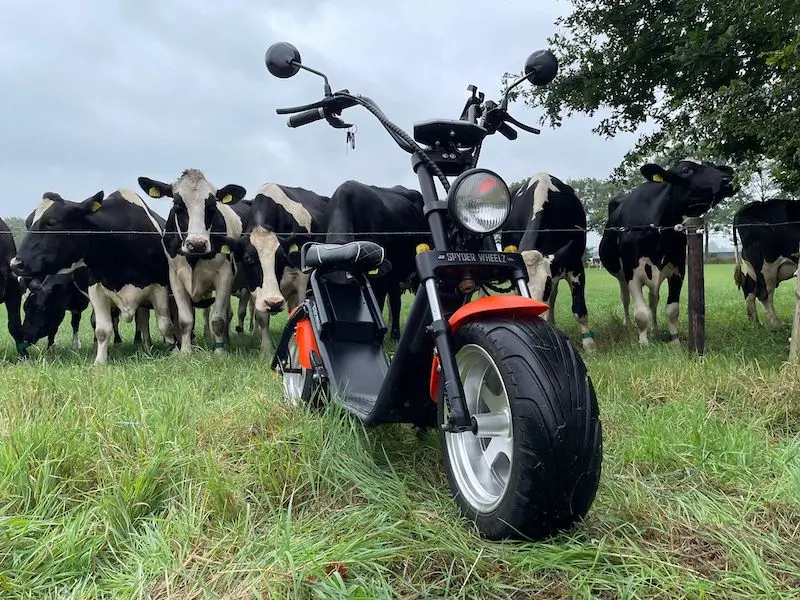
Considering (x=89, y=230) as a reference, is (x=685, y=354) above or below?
below

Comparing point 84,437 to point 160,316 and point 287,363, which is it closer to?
point 287,363

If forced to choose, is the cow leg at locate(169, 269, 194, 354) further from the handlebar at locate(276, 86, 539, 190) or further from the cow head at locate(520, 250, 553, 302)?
the handlebar at locate(276, 86, 539, 190)

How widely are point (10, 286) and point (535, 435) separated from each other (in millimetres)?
7113

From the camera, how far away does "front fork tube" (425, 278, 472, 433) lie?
2.01 meters

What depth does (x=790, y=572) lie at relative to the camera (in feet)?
6.08

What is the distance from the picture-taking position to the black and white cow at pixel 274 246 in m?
6.26

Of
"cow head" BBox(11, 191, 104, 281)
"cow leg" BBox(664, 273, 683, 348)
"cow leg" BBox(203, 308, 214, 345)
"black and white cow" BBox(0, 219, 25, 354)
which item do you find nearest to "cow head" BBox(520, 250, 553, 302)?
"cow leg" BBox(664, 273, 683, 348)

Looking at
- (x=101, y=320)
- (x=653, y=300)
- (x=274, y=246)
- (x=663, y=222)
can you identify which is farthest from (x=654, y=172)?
(x=101, y=320)

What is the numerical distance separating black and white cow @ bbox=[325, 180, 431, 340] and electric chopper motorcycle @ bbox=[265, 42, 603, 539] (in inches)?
114

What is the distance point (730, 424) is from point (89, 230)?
5.91 m

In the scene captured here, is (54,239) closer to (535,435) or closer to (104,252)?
(104,252)

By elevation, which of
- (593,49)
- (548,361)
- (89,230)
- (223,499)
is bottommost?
(223,499)

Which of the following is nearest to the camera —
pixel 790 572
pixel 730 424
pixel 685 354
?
pixel 790 572

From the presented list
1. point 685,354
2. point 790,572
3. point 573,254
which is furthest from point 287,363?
point 573,254
